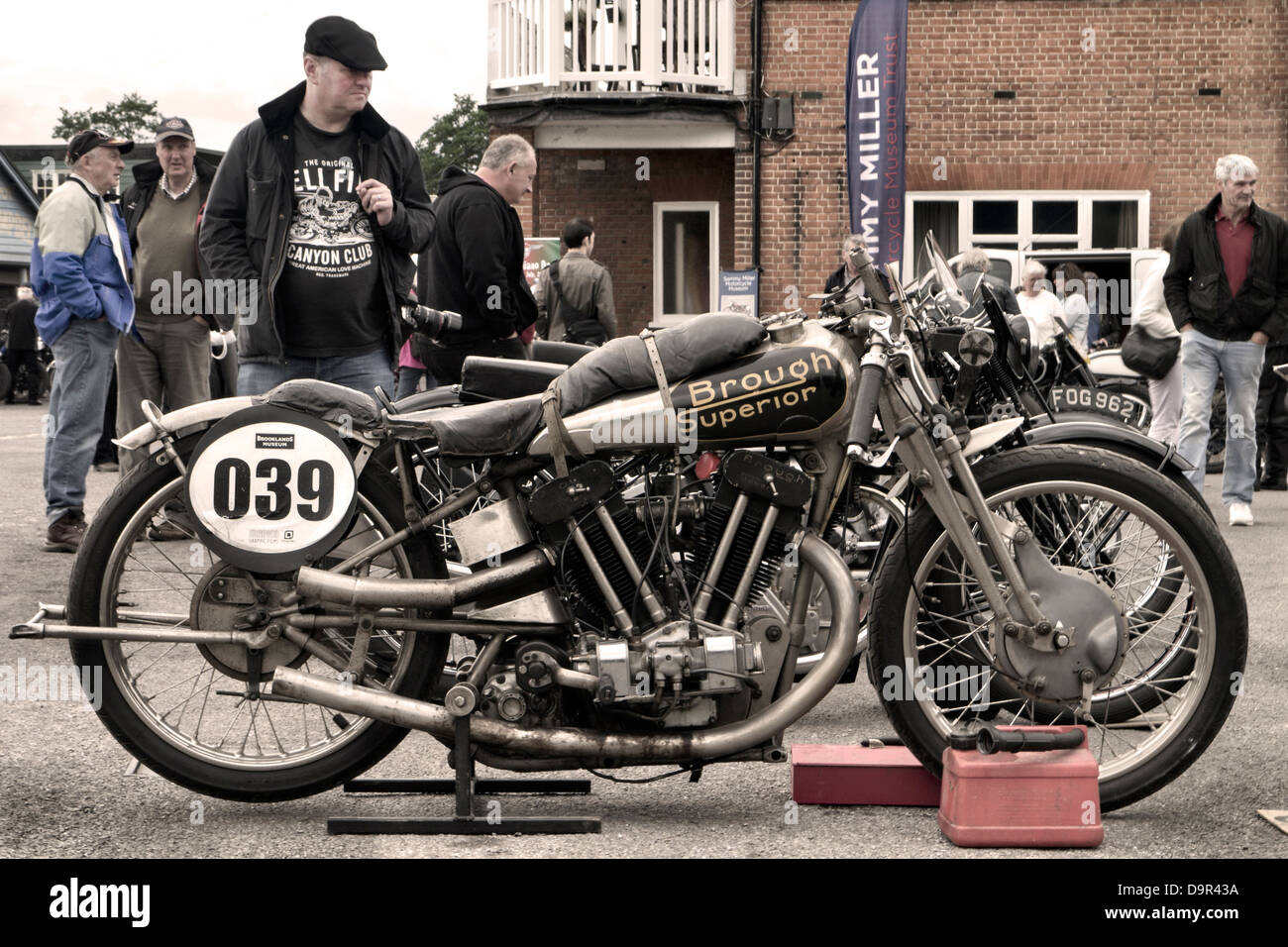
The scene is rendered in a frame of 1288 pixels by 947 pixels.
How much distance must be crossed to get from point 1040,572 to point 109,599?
2316 mm

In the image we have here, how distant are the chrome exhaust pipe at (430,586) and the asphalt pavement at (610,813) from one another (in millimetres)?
567

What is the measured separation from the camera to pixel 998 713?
4.82 meters

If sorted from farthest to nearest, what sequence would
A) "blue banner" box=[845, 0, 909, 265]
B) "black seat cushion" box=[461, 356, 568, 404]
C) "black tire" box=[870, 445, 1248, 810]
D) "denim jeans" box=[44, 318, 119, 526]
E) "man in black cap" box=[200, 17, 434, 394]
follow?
"blue banner" box=[845, 0, 909, 265] < "denim jeans" box=[44, 318, 119, 526] < "man in black cap" box=[200, 17, 434, 394] < "black seat cushion" box=[461, 356, 568, 404] < "black tire" box=[870, 445, 1248, 810]

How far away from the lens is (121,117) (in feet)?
256

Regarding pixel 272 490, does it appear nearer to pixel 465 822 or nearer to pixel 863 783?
pixel 465 822

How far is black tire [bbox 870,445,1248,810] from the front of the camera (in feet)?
12.8

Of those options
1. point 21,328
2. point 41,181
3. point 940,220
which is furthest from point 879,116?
point 41,181

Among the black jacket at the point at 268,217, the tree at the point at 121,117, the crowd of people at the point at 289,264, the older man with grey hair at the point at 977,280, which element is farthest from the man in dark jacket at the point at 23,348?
the tree at the point at 121,117

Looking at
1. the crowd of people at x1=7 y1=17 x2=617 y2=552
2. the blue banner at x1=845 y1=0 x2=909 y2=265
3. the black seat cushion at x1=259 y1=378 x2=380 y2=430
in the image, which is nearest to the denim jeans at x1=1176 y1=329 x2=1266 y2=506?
the crowd of people at x1=7 y1=17 x2=617 y2=552

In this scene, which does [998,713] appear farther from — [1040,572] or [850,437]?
[850,437]

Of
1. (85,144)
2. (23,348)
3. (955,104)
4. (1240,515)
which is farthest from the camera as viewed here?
(23,348)

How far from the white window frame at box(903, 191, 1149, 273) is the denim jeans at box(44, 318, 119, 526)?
43.7ft

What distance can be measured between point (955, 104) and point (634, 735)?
17.4 m

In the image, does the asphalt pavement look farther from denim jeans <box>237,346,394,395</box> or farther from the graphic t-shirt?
the graphic t-shirt
